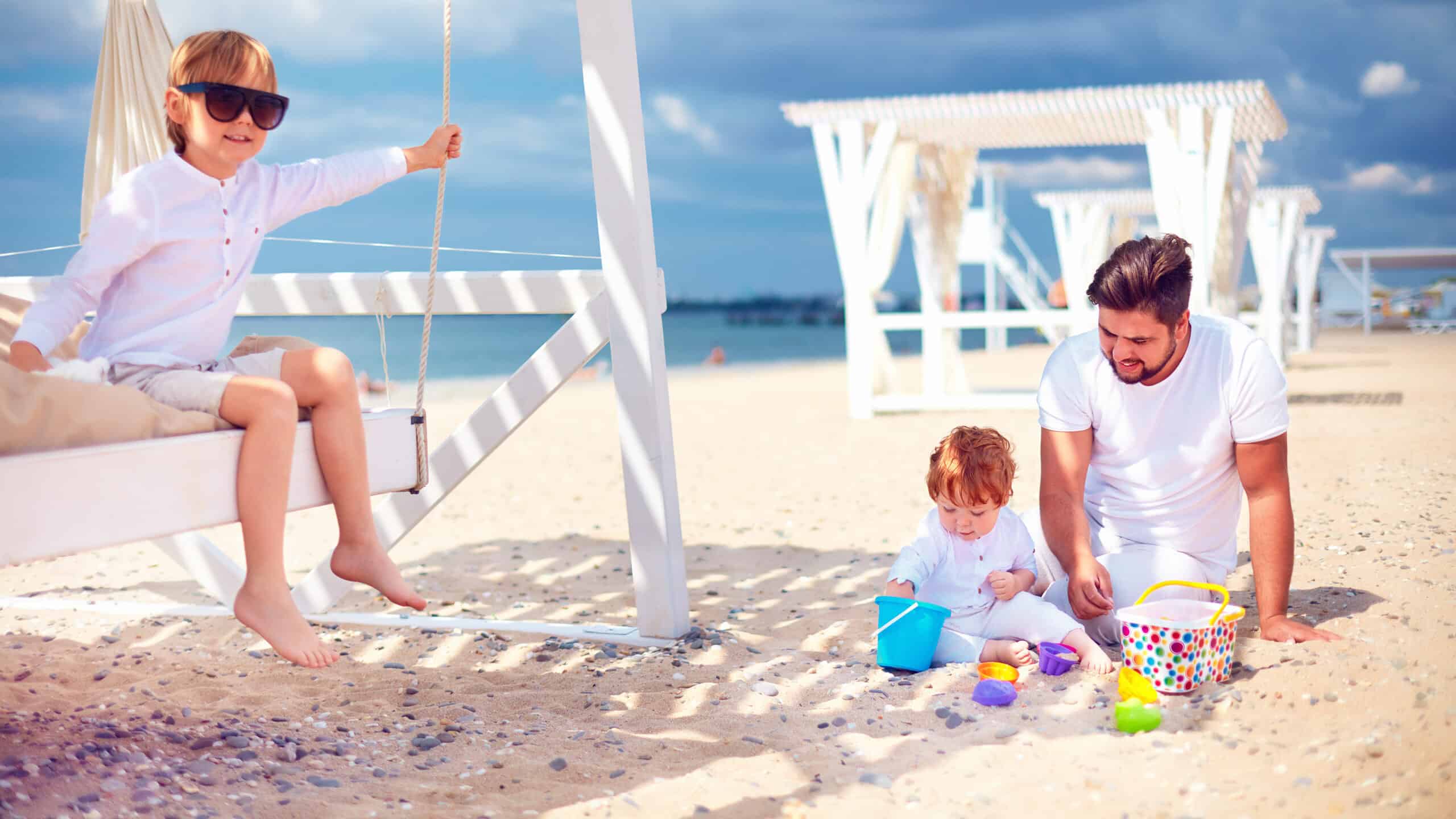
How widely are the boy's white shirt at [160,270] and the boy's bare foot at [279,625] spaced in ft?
1.82

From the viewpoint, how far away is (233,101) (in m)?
2.41

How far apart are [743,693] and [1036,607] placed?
81cm

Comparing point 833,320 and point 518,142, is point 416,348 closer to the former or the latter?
point 518,142

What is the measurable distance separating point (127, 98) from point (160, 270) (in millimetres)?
1194

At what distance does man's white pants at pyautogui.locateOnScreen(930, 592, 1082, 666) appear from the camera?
2.89 metres

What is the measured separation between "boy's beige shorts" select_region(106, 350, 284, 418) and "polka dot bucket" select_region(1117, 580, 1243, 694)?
2.08 meters

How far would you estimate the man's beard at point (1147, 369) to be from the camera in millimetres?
2801

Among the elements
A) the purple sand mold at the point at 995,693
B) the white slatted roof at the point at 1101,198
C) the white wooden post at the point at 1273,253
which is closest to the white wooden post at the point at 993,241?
the white slatted roof at the point at 1101,198

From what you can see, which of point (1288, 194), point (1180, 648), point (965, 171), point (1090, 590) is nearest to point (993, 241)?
point (1288, 194)

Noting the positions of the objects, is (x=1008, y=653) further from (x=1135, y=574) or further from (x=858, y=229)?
(x=858, y=229)

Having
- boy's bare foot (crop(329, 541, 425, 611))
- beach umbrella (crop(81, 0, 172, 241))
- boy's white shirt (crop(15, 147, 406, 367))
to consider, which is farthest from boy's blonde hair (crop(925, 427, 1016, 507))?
beach umbrella (crop(81, 0, 172, 241))

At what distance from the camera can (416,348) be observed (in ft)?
97.8

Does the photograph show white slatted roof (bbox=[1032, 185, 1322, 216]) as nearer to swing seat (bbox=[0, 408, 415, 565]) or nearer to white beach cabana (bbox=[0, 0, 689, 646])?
white beach cabana (bbox=[0, 0, 689, 646])

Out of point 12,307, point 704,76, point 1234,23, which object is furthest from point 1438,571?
point 704,76
